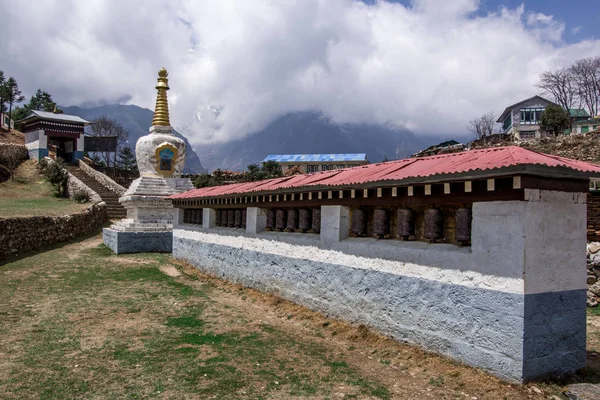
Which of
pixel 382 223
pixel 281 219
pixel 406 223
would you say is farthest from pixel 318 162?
pixel 406 223

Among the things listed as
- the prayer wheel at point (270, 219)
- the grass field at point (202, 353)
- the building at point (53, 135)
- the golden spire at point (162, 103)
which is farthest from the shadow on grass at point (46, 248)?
the building at point (53, 135)

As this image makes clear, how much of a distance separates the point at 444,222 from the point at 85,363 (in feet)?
18.2

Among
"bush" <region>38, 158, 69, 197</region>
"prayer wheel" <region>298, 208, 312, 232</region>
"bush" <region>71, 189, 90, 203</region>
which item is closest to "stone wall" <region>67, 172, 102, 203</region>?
"bush" <region>71, 189, 90, 203</region>

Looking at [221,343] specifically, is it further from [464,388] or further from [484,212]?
[484,212]

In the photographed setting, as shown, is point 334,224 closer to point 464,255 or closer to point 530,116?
point 464,255

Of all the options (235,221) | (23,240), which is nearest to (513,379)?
(235,221)

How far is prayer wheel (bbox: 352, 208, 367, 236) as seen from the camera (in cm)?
795

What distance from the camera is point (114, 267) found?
578 inches

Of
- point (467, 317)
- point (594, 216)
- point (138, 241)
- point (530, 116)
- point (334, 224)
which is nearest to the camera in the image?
point (467, 317)

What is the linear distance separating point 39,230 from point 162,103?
8525mm

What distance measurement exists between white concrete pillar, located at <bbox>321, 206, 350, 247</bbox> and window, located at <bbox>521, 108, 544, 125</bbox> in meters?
50.9

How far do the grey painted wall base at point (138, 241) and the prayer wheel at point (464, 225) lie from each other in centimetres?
1486

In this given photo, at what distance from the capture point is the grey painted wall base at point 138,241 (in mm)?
17875

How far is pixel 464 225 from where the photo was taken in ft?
20.2
